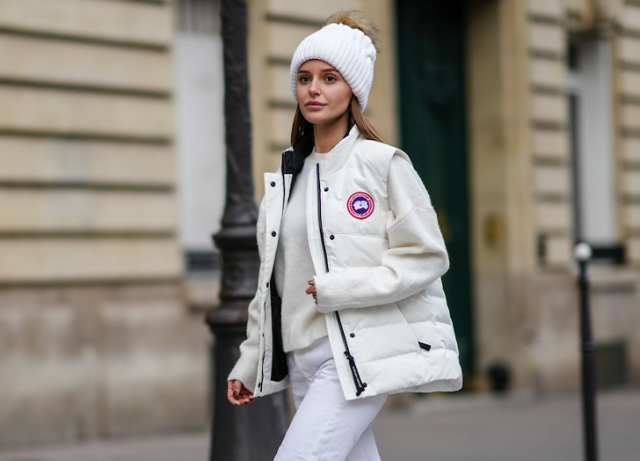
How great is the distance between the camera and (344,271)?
122 inches

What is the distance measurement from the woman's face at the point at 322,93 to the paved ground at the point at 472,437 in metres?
4.42

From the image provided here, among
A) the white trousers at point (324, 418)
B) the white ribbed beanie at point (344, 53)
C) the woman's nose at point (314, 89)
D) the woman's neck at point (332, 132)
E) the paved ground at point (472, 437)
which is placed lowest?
the paved ground at point (472, 437)

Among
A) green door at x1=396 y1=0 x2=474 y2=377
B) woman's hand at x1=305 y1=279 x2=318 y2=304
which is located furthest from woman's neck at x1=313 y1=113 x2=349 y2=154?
green door at x1=396 y1=0 x2=474 y2=377

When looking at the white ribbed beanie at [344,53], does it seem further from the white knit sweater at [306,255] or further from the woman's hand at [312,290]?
the woman's hand at [312,290]

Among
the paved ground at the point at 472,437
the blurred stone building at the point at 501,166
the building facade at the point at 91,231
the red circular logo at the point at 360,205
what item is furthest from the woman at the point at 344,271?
the blurred stone building at the point at 501,166

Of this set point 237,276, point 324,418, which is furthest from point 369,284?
point 237,276

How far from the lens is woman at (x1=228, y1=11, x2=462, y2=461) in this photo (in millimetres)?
3070

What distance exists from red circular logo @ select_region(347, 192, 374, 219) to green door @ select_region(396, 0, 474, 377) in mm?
7710

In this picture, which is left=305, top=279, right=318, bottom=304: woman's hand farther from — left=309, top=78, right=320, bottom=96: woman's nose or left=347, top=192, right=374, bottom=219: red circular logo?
left=309, top=78, right=320, bottom=96: woman's nose

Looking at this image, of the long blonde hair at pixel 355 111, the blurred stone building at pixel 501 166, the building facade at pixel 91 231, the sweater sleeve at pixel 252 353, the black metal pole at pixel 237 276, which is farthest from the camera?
the blurred stone building at pixel 501 166

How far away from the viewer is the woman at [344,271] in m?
3.07

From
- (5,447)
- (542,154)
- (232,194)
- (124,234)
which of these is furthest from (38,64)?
(542,154)

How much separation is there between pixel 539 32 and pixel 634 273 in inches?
138

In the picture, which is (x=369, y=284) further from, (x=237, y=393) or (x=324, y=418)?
(x=237, y=393)
